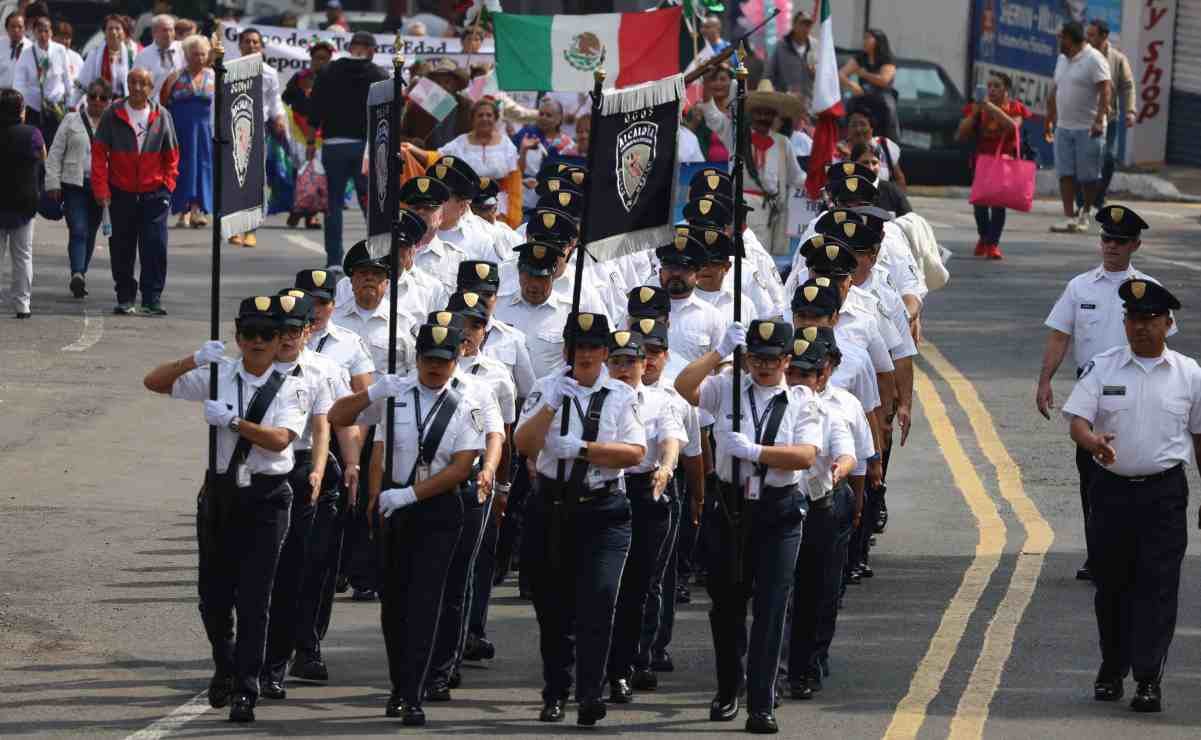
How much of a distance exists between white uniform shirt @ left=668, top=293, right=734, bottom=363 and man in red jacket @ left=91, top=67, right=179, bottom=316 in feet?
28.9

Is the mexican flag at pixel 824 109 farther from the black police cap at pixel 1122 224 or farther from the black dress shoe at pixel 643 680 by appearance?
the black dress shoe at pixel 643 680

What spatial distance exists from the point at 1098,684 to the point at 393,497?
3415 millimetres

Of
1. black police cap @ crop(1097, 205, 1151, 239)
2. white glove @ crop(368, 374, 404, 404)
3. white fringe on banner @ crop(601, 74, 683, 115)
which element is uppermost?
white fringe on banner @ crop(601, 74, 683, 115)

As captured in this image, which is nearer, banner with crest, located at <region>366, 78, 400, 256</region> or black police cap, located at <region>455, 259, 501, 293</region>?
banner with crest, located at <region>366, 78, 400, 256</region>

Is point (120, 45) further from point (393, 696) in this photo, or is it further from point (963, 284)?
point (393, 696)

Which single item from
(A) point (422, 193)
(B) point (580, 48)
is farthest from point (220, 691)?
(B) point (580, 48)

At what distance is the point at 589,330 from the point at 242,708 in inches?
87.8

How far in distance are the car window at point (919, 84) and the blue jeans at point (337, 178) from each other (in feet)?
41.0

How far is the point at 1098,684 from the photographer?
11.4m

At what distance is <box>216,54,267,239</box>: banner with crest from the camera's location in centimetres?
1148

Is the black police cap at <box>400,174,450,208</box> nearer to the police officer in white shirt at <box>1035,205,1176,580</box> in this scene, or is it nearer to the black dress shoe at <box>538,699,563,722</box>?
the police officer in white shirt at <box>1035,205,1176,580</box>

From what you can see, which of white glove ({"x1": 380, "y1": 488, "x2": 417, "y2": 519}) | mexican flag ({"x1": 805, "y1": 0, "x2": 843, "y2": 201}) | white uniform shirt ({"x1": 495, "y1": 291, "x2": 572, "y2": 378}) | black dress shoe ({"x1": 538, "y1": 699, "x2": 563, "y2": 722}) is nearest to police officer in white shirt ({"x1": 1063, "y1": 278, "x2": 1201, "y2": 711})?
black dress shoe ({"x1": 538, "y1": 699, "x2": 563, "y2": 722})

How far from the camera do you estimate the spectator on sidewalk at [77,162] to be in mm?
21734

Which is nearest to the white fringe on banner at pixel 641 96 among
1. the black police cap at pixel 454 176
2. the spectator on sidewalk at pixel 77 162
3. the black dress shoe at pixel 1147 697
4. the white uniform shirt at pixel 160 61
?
the black dress shoe at pixel 1147 697
